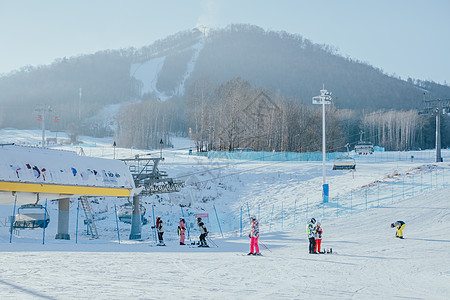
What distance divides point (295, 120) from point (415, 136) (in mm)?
60513

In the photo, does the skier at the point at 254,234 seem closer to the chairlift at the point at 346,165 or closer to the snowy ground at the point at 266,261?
the snowy ground at the point at 266,261

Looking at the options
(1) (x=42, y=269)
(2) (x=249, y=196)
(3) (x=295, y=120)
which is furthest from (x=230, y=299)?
(3) (x=295, y=120)

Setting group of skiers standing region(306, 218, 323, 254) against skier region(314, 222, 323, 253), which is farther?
skier region(314, 222, 323, 253)

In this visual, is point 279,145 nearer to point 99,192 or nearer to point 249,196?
point 249,196

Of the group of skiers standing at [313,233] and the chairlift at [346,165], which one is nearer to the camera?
the group of skiers standing at [313,233]

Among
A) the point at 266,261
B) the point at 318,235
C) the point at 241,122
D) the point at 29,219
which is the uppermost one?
the point at 241,122

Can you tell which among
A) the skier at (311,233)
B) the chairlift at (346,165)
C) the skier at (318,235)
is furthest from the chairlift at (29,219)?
the chairlift at (346,165)

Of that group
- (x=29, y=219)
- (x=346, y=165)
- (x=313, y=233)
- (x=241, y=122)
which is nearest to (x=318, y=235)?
(x=313, y=233)

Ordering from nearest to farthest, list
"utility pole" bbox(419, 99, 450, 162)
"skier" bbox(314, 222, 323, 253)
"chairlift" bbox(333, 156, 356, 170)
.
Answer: "skier" bbox(314, 222, 323, 253), "chairlift" bbox(333, 156, 356, 170), "utility pole" bbox(419, 99, 450, 162)

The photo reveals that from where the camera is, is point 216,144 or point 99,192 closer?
point 99,192

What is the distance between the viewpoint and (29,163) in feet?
74.6

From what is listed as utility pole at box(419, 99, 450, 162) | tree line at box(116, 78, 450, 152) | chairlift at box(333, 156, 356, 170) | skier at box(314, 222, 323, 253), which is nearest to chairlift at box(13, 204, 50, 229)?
skier at box(314, 222, 323, 253)

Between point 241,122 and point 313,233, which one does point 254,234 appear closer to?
point 313,233

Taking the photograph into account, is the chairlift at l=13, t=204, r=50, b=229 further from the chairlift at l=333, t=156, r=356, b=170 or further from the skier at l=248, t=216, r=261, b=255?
the chairlift at l=333, t=156, r=356, b=170
